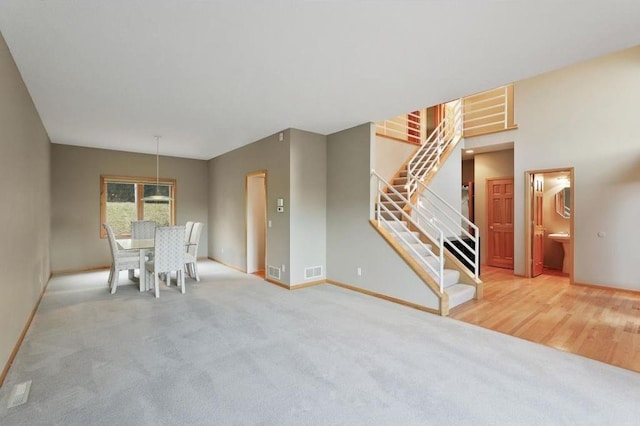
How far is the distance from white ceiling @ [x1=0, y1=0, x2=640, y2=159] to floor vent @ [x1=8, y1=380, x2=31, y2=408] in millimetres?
2673

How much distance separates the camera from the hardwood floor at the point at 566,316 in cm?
282

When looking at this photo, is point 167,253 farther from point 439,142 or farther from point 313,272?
point 439,142

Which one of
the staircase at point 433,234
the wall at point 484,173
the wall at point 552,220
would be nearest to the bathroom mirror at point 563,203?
the wall at point 552,220

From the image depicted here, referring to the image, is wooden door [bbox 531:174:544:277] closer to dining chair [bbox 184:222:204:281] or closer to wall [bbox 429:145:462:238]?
wall [bbox 429:145:462:238]

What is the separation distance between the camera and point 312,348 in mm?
2793

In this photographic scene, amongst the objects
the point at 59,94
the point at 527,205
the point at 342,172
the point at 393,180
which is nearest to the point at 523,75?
the point at 342,172

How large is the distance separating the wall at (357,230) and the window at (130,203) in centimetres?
457

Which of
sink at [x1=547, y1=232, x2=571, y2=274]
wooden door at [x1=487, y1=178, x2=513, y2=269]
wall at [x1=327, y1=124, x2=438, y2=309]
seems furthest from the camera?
wooden door at [x1=487, y1=178, x2=513, y2=269]

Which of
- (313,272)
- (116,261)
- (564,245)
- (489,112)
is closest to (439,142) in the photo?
(489,112)

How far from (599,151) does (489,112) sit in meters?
2.26

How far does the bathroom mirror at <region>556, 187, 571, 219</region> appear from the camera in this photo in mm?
6594

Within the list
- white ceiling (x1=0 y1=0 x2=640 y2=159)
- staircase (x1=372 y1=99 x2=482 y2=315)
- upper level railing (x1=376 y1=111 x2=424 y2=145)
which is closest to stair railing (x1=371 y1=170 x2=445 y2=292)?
staircase (x1=372 y1=99 x2=482 y2=315)

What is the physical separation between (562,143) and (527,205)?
48.8 inches

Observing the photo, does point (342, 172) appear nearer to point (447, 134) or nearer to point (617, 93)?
point (447, 134)
